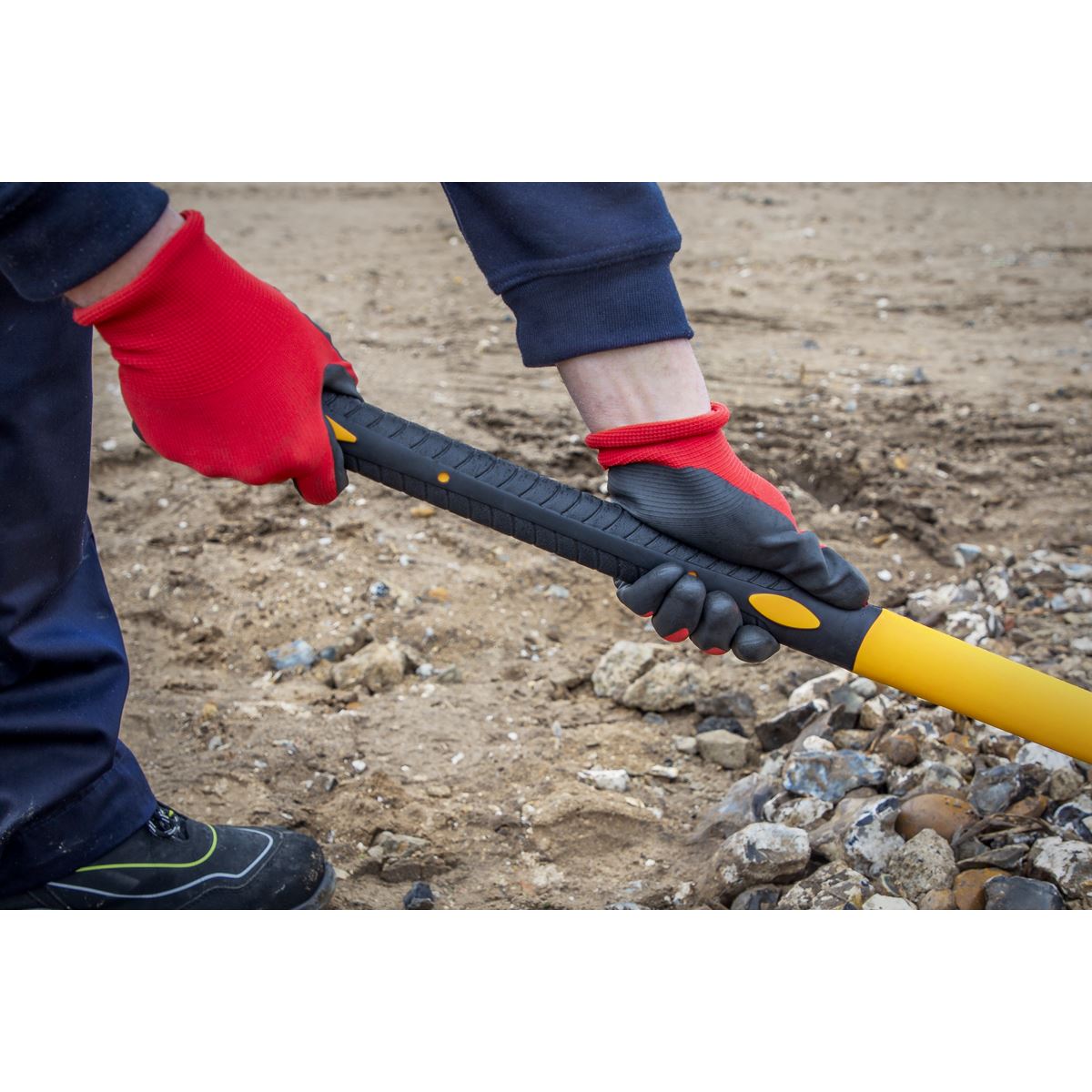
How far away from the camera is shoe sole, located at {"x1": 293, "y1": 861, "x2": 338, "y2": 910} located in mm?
1816

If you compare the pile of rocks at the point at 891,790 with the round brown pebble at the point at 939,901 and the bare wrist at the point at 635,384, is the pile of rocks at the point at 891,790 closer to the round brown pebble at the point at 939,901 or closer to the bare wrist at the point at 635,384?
the round brown pebble at the point at 939,901

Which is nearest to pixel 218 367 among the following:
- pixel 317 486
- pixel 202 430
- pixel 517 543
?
pixel 202 430

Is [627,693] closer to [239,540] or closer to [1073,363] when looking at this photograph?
[239,540]

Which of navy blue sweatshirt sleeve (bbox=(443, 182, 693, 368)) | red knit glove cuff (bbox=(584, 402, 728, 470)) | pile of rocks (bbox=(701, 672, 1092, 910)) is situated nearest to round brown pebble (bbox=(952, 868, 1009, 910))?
pile of rocks (bbox=(701, 672, 1092, 910))

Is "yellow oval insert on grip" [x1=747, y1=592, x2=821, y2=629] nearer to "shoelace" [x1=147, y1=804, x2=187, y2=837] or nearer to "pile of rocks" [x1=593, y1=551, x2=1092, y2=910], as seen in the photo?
"pile of rocks" [x1=593, y1=551, x2=1092, y2=910]

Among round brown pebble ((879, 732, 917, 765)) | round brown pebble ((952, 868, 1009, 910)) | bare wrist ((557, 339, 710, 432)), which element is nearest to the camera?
bare wrist ((557, 339, 710, 432))

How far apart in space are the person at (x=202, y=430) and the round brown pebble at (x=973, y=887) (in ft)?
1.64

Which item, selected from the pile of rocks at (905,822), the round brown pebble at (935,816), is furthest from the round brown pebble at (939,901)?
the round brown pebble at (935,816)

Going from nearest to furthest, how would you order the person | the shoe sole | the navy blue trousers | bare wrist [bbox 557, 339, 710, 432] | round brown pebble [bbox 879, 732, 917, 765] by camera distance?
the person → bare wrist [bbox 557, 339, 710, 432] → the navy blue trousers → the shoe sole → round brown pebble [bbox 879, 732, 917, 765]

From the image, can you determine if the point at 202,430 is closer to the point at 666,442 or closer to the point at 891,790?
the point at 666,442

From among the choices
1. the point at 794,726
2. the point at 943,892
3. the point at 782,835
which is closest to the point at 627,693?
the point at 794,726

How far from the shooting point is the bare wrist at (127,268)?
1.29 meters

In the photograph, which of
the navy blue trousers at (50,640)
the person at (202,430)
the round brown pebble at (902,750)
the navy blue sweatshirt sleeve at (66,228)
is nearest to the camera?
the navy blue sweatshirt sleeve at (66,228)

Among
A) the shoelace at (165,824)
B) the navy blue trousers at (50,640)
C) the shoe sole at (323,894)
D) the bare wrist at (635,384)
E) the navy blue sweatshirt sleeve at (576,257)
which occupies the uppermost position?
the navy blue sweatshirt sleeve at (576,257)
